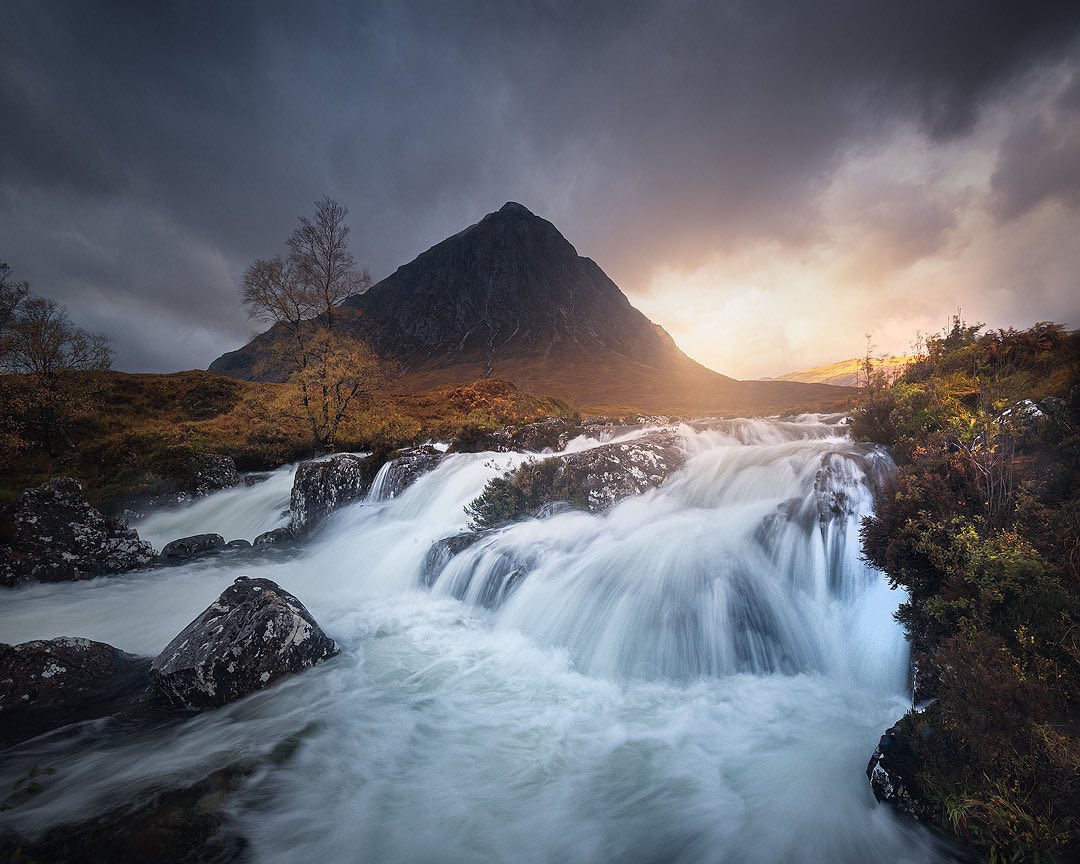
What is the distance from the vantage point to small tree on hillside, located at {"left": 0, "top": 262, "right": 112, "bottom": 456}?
19062 millimetres

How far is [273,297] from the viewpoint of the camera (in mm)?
19281

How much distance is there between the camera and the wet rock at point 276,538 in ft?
41.4

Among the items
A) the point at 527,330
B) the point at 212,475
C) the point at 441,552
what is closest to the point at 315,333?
the point at 212,475

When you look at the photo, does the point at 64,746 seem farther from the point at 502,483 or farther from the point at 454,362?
the point at 454,362

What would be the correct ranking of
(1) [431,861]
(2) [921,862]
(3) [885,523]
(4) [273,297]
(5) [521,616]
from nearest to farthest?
(2) [921,862]
(1) [431,861]
(3) [885,523]
(5) [521,616]
(4) [273,297]

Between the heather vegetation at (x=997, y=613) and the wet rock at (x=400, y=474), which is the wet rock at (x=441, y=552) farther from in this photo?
the heather vegetation at (x=997, y=613)

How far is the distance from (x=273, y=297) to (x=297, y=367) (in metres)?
3.32

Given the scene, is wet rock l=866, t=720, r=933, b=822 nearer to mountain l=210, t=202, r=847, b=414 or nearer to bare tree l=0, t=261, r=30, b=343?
bare tree l=0, t=261, r=30, b=343

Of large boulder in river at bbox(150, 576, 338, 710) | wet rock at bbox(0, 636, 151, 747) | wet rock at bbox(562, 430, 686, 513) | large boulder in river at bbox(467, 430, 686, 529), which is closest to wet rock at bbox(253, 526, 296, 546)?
large boulder in river at bbox(467, 430, 686, 529)

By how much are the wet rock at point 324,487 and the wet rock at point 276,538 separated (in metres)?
0.37

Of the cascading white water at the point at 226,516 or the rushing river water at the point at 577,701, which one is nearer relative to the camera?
the rushing river water at the point at 577,701

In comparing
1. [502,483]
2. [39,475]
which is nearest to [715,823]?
[502,483]

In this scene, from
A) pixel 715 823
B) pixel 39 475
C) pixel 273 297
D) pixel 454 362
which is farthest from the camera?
pixel 454 362

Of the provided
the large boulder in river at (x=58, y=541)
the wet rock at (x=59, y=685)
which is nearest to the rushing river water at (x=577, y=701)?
the wet rock at (x=59, y=685)
